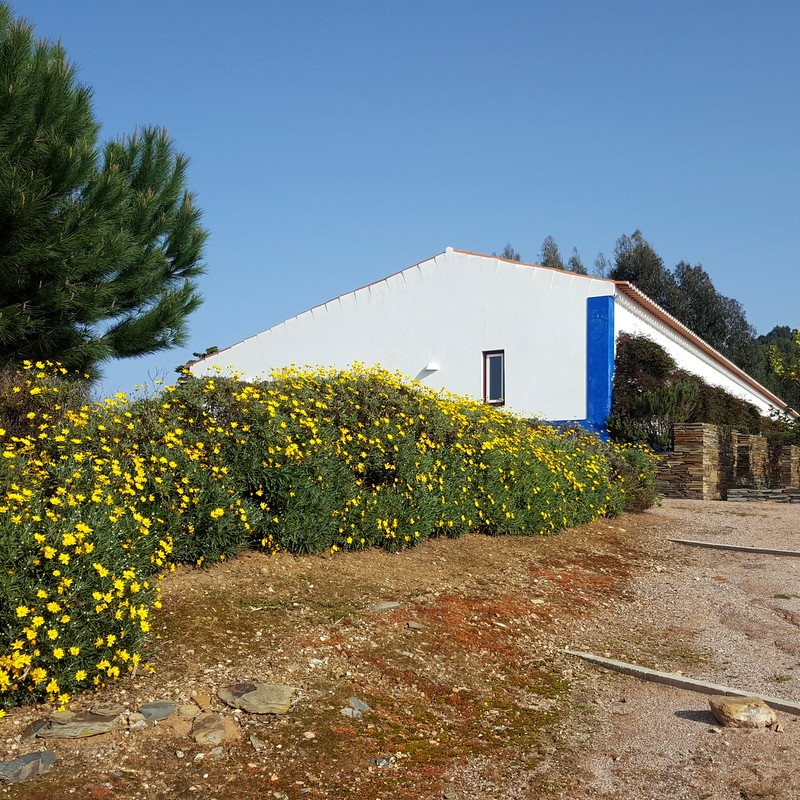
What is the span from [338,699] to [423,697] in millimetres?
580

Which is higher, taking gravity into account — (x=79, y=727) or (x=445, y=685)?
(x=79, y=727)

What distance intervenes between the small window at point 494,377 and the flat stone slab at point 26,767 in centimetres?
1914

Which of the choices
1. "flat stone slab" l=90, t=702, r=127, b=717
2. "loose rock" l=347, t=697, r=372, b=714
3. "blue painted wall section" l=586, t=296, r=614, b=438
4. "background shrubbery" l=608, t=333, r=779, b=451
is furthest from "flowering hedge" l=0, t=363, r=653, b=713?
"blue painted wall section" l=586, t=296, r=614, b=438

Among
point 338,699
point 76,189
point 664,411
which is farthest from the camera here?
point 664,411

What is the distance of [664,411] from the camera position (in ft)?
63.3

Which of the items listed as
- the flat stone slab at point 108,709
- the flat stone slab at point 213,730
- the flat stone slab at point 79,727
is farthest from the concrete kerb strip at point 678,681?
the flat stone slab at point 79,727

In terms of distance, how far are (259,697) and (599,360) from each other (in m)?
17.4

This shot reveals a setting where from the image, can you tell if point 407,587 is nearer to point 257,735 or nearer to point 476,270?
point 257,735

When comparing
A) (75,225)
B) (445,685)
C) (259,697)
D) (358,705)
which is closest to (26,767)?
(259,697)

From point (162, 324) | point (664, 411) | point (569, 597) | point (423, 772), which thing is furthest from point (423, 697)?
point (664, 411)

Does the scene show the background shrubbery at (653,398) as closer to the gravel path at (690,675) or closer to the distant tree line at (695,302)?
the gravel path at (690,675)

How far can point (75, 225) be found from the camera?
12.8 meters

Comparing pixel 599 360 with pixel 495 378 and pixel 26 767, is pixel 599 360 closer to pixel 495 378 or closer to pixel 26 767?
pixel 495 378

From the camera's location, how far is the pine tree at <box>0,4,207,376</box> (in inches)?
481
